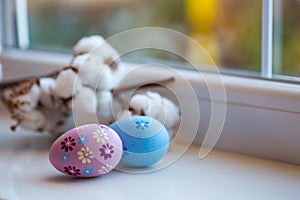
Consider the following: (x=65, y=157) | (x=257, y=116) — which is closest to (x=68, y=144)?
(x=65, y=157)

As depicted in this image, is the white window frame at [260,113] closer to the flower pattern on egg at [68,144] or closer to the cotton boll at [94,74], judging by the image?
the cotton boll at [94,74]

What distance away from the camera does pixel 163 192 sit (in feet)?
2.66

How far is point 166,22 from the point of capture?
1209 mm

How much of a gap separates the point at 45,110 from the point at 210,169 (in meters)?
0.29

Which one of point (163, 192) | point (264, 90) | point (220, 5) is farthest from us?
point (220, 5)

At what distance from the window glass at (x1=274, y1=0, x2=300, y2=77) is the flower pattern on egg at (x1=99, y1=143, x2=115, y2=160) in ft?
1.17

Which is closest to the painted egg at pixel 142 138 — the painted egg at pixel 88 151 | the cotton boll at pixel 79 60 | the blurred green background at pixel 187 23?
the painted egg at pixel 88 151

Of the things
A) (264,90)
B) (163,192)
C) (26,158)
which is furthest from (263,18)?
(26,158)

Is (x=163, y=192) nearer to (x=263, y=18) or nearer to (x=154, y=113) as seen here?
(x=154, y=113)

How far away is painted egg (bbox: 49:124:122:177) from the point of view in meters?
0.81

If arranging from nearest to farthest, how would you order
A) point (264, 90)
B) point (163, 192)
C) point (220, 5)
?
point (163, 192)
point (264, 90)
point (220, 5)

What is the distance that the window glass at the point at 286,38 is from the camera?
3.29 ft

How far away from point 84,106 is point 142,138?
139mm

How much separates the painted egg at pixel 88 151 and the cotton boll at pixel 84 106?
100 millimetres
